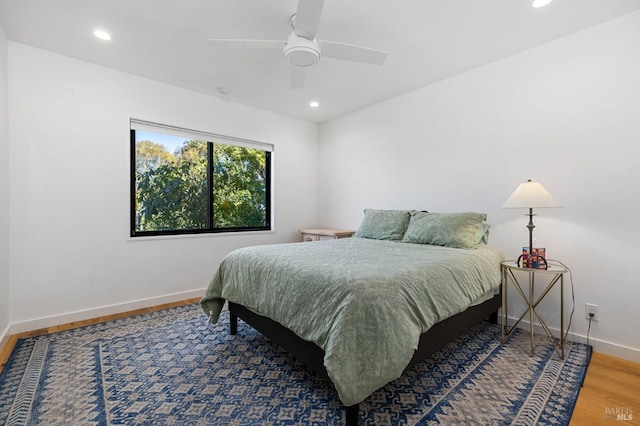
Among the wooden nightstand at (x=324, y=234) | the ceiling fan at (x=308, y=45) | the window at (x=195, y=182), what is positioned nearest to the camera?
the ceiling fan at (x=308, y=45)

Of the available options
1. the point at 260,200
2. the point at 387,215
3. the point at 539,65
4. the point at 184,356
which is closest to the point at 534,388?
the point at 387,215

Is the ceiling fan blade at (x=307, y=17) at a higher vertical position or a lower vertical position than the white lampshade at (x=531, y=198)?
higher

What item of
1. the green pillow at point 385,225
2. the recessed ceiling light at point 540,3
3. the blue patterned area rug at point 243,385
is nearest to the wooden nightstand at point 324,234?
the green pillow at point 385,225

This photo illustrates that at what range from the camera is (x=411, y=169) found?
343 cm

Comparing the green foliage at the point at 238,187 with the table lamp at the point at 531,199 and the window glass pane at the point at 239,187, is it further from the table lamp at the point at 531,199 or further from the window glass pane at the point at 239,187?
the table lamp at the point at 531,199

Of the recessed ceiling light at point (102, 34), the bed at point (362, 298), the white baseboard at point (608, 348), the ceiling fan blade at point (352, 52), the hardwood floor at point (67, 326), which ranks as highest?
the recessed ceiling light at point (102, 34)

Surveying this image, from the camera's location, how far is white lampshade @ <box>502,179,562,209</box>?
2.09 m

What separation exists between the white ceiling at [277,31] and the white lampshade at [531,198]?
1255 millimetres

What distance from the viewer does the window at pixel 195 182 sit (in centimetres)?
319

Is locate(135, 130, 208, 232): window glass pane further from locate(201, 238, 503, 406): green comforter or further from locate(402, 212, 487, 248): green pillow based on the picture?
locate(402, 212, 487, 248): green pillow

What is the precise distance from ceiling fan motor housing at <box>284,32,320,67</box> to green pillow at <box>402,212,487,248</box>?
1784 millimetres

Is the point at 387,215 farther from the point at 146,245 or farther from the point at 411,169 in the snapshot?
the point at 146,245

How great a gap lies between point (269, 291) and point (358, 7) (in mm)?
2048

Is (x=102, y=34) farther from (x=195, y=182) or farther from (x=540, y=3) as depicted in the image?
(x=540, y=3)
